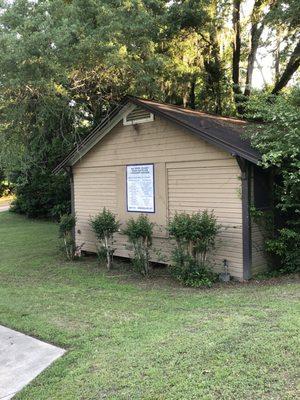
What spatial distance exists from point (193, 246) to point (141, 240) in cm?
143

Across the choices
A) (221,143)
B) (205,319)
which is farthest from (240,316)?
(221,143)

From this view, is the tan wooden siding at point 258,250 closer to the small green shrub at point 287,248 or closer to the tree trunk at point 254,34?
the small green shrub at point 287,248

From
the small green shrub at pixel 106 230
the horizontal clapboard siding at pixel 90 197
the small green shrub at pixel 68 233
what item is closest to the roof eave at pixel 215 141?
the horizontal clapboard siding at pixel 90 197

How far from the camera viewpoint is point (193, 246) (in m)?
7.91

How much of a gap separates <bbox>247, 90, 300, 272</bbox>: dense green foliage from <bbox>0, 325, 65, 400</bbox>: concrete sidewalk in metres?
4.41

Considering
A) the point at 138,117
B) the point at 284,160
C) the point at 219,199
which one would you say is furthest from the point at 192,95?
the point at 284,160

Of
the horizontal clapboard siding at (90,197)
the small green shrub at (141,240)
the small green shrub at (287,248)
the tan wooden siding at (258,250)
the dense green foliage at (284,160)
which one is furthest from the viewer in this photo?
the horizontal clapboard siding at (90,197)

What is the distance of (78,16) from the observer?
1187cm

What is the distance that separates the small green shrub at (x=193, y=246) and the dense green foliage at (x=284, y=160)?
49.5 inches

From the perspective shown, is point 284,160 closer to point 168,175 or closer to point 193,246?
point 193,246

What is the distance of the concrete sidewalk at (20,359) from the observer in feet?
Result: 13.3

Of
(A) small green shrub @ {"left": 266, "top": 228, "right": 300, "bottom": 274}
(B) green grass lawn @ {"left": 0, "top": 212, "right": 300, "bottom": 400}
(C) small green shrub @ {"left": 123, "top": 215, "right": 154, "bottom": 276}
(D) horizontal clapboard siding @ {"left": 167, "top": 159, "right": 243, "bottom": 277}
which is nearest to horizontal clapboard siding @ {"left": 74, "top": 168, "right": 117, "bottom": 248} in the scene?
(C) small green shrub @ {"left": 123, "top": 215, "right": 154, "bottom": 276}

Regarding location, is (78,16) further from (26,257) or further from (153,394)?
(153,394)

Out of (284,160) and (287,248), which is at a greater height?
(284,160)
